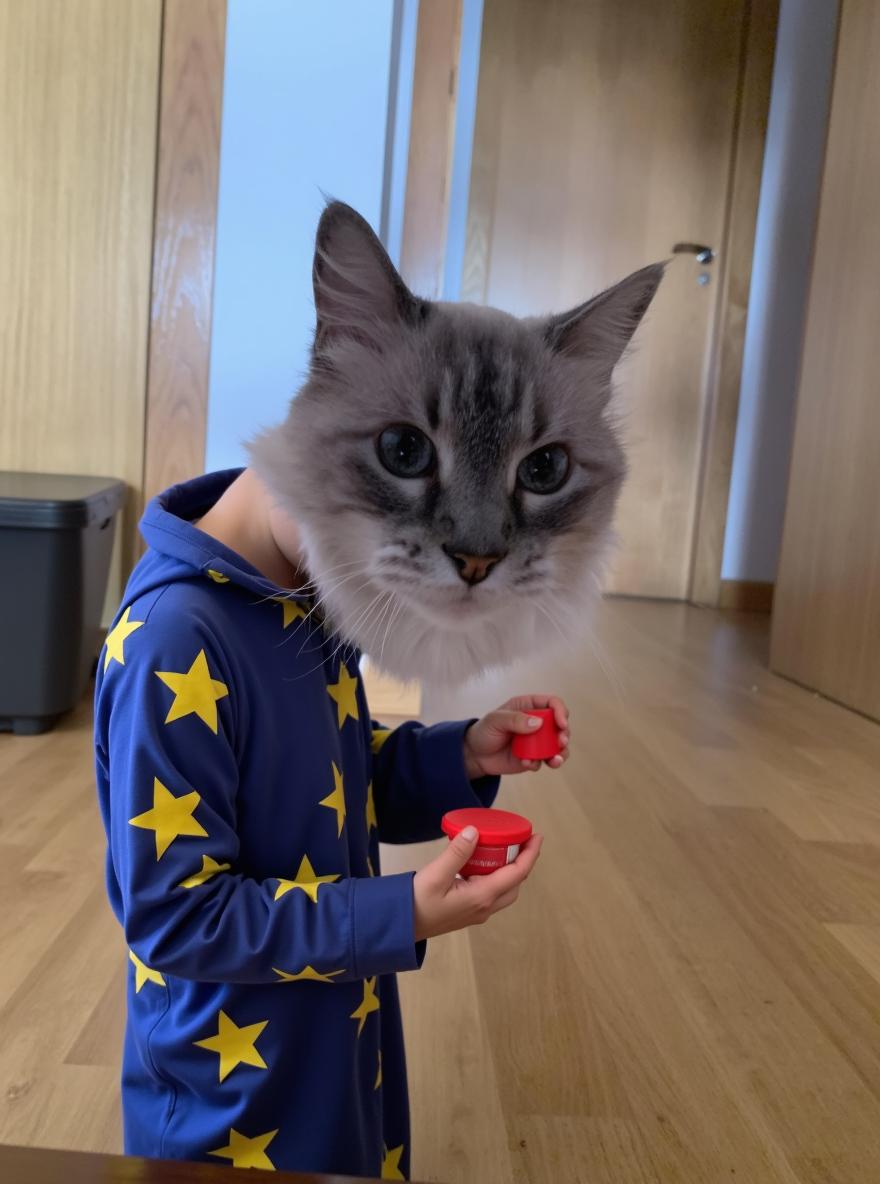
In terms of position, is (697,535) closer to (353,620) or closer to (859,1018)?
(859,1018)

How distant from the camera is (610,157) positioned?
447 cm

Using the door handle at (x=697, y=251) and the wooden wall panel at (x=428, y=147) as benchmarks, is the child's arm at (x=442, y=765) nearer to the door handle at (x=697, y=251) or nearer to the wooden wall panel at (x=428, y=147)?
the wooden wall panel at (x=428, y=147)

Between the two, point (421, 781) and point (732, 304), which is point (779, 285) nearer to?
point (732, 304)

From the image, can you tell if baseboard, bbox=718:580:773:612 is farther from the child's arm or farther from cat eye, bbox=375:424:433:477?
cat eye, bbox=375:424:433:477

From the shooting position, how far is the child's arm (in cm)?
90

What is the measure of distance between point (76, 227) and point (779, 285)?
3.25 meters

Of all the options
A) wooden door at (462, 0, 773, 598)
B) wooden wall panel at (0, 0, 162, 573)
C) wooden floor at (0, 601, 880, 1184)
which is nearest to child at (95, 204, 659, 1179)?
wooden floor at (0, 601, 880, 1184)

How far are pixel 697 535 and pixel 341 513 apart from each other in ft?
13.8

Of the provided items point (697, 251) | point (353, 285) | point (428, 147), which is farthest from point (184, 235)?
point (697, 251)

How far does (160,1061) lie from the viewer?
76 centimetres

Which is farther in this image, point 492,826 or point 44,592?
point 44,592

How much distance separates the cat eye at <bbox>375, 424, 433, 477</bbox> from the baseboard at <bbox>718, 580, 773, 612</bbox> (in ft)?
13.7

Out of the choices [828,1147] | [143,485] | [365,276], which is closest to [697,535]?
[143,485]

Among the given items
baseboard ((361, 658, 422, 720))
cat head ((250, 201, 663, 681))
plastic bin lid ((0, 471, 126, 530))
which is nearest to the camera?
cat head ((250, 201, 663, 681))
